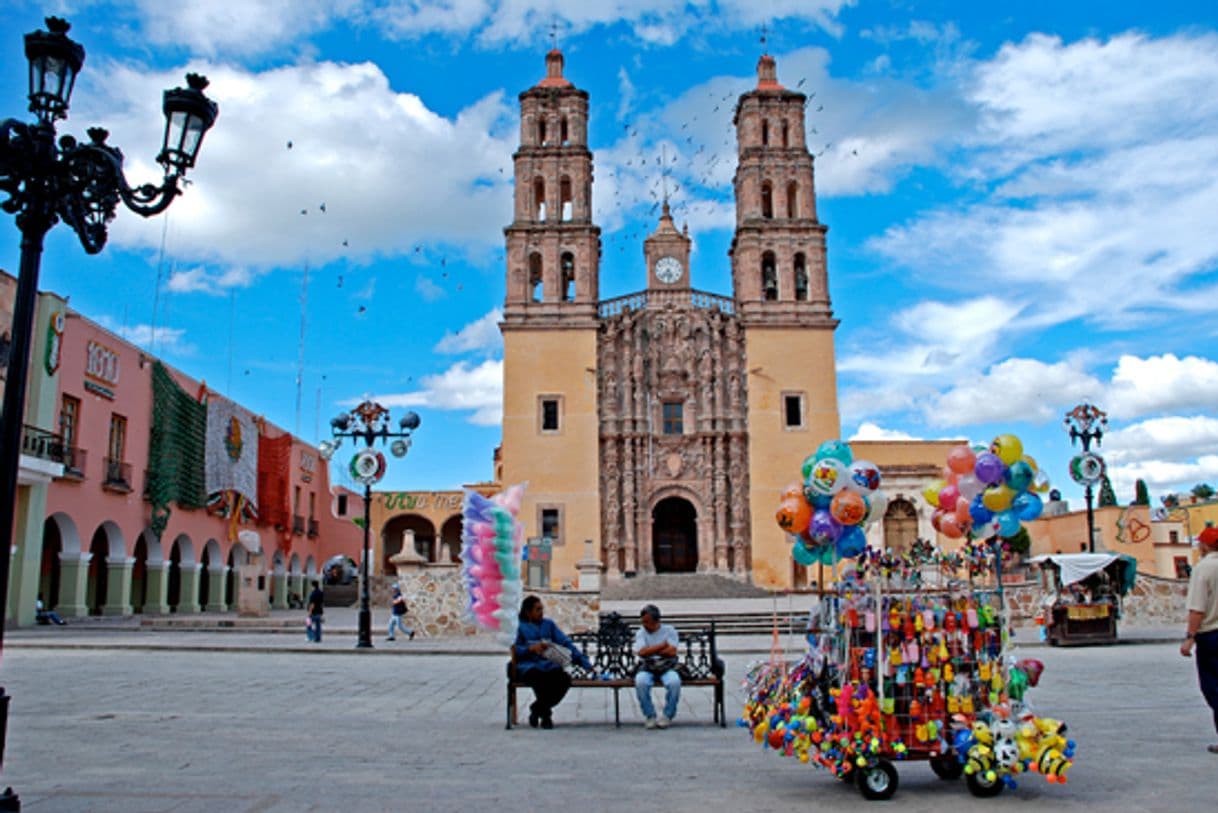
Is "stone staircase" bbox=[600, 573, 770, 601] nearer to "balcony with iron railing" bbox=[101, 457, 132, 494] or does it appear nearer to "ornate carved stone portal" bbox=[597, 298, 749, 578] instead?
"ornate carved stone portal" bbox=[597, 298, 749, 578]

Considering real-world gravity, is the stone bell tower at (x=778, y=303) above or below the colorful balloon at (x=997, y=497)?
above

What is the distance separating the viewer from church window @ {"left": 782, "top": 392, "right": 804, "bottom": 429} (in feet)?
103

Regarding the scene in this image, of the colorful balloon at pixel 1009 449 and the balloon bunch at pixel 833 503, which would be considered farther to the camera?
the colorful balloon at pixel 1009 449

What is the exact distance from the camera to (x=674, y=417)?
32344 mm

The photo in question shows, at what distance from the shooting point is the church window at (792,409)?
31414 mm

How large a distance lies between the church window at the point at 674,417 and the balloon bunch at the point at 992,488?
25140mm

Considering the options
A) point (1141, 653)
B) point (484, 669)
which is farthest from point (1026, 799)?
point (1141, 653)

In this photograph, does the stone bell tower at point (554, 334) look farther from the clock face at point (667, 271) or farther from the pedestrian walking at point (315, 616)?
the pedestrian walking at point (315, 616)

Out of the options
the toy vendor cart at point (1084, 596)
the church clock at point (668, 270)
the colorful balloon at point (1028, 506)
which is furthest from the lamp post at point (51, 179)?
the church clock at point (668, 270)

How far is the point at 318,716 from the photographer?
25.3 ft

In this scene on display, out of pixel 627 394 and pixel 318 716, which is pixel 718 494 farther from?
pixel 318 716

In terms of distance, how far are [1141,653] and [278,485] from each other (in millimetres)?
27238

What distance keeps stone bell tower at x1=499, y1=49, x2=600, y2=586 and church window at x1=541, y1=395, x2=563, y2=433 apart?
3 centimetres

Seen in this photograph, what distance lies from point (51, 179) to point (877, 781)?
187 inches
